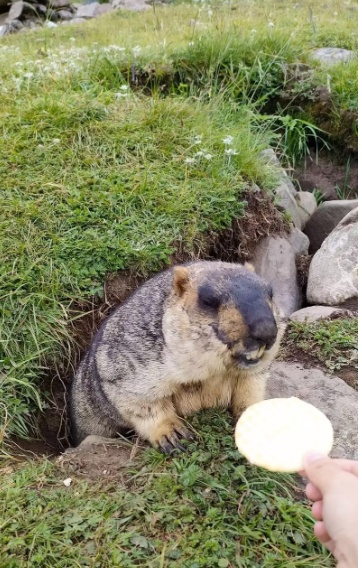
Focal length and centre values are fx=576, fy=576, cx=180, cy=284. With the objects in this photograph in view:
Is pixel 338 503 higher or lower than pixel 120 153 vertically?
higher

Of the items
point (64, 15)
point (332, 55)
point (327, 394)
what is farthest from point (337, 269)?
point (64, 15)

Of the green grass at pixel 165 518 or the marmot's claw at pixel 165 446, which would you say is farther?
the marmot's claw at pixel 165 446

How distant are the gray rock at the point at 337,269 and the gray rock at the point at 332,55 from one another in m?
2.61

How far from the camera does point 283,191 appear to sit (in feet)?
17.0

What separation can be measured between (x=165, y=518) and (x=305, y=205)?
388cm

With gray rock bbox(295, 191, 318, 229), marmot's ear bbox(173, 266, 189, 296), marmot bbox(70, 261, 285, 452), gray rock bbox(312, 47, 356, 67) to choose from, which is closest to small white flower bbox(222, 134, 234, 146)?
gray rock bbox(295, 191, 318, 229)

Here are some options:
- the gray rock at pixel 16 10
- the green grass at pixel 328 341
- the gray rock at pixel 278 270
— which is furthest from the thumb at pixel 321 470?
the gray rock at pixel 16 10

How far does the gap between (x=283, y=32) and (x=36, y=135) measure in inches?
138

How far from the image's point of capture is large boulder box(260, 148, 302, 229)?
16.8 ft

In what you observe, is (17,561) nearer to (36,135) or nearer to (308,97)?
(36,135)

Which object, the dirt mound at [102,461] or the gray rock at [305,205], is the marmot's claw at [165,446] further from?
the gray rock at [305,205]

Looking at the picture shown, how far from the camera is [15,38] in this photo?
9.00 m

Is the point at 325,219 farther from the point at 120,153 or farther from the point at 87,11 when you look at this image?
the point at 87,11

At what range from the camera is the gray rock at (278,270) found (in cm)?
478
